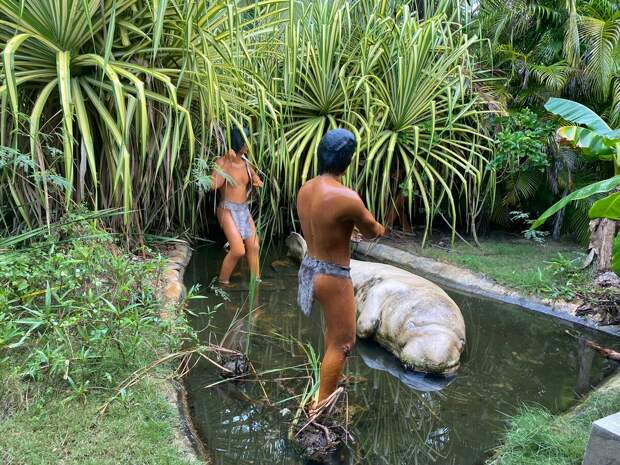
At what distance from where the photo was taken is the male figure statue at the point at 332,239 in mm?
2443

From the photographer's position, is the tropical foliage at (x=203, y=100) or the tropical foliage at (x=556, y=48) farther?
the tropical foliage at (x=556, y=48)

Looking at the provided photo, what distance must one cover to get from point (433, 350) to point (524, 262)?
2513 millimetres

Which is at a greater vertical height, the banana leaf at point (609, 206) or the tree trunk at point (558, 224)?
the banana leaf at point (609, 206)

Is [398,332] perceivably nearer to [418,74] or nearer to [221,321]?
[221,321]

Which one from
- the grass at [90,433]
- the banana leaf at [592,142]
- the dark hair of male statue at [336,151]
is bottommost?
the grass at [90,433]

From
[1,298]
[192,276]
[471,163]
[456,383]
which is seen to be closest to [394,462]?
[456,383]

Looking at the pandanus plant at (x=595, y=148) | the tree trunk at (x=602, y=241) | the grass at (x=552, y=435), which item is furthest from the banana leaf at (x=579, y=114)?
the grass at (x=552, y=435)

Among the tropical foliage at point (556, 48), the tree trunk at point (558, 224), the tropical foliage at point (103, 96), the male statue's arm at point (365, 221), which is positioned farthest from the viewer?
the tree trunk at point (558, 224)

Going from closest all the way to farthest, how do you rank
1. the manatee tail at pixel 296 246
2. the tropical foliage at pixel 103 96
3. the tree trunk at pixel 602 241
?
the tropical foliage at pixel 103 96, the tree trunk at pixel 602 241, the manatee tail at pixel 296 246

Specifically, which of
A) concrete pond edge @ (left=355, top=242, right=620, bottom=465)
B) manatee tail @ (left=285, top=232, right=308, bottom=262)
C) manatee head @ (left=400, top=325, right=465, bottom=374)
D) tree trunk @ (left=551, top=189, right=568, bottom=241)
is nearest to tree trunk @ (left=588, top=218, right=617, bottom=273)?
concrete pond edge @ (left=355, top=242, right=620, bottom=465)

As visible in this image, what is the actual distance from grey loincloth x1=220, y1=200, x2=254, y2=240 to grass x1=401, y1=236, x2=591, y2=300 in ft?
6.59

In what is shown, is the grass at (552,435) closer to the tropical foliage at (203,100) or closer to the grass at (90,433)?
the grass at (90,433)

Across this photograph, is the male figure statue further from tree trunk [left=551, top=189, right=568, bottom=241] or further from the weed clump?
tree trunk [left=551, top=189, right=568, bottom=241]

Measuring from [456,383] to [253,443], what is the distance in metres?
1.32
